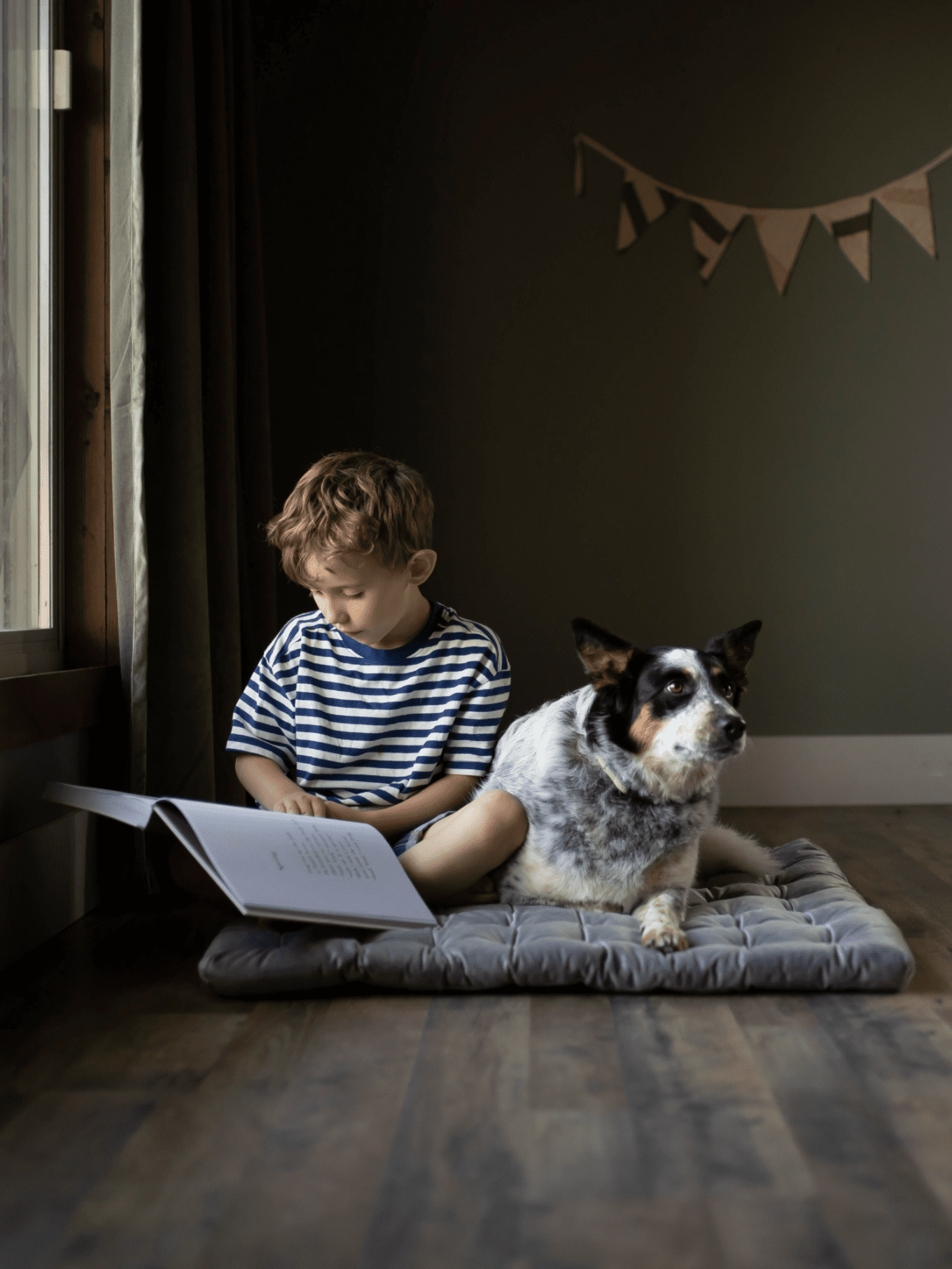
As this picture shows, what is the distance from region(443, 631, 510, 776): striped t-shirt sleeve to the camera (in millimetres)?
1708

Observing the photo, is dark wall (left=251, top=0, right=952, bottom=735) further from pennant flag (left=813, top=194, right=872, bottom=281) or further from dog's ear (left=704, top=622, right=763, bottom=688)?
dog's ear (left=704, top=622, right=763, bottom=688)

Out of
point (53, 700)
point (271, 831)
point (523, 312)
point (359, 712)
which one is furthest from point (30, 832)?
point (523, 312)

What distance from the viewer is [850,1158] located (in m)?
0.89

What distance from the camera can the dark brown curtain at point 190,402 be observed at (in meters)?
1.79

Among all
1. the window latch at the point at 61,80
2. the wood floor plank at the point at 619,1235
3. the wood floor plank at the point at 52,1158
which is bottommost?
the wood floor plank at the point at 619,1235

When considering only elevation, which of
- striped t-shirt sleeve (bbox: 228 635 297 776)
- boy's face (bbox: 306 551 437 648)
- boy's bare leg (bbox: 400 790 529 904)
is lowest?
boy's bare leg (bbox: 400 790 529 904)

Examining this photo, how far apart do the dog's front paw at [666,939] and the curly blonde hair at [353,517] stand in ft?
2.32

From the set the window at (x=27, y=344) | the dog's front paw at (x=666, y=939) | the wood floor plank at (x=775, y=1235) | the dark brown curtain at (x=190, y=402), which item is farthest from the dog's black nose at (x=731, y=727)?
the window at (x=27, y=344)

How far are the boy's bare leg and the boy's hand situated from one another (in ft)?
0.51

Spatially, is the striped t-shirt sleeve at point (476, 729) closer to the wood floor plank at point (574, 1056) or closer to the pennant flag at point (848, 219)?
the wood floor plank at point (574, 1056)

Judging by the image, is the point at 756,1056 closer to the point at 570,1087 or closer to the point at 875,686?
the point at 570,1087

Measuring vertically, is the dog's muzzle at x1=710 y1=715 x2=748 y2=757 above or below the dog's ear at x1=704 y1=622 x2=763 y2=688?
below

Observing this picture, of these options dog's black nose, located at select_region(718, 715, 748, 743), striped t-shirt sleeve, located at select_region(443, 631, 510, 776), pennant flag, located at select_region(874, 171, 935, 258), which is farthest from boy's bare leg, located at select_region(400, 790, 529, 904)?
pennant flag, located at select_region(874, 171, 935, 258)

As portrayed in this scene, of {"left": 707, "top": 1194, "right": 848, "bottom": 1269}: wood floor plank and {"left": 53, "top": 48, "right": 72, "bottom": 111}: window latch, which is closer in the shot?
{"left": 707, "top": 1194, "right": 848, "bottom": 1269}: wood floor plank
